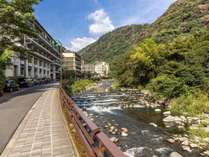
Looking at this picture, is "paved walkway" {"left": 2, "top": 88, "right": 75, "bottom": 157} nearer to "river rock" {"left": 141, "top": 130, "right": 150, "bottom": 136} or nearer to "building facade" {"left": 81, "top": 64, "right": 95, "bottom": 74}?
"river rock" {"left": 141, "top": 130, "right": 150, "bottom": 136}

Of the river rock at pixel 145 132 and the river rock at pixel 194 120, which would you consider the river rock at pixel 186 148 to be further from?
the river rock at pixel 194 120

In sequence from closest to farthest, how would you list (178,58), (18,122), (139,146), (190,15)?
(18,122) < (139,146) < (178,58) < (190,15)

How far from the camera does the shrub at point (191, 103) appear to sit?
23.5 m

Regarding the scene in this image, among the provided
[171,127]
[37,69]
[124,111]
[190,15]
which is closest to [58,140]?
[171,127]

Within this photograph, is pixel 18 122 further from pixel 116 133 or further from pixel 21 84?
pixel 21 84

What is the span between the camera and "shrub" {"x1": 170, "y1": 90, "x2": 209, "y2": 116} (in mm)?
23456

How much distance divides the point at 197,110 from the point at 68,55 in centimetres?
10946

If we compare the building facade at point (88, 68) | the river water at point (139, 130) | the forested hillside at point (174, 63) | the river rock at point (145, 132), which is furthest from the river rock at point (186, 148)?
the building facade at point (88, 68)

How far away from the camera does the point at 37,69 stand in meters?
70.2

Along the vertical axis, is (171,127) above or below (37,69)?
below

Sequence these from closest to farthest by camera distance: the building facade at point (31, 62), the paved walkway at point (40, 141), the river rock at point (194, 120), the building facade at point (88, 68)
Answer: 1. the paved walkway at point (40, 141)
2. the river rock at point (194, 120)
3. the building facade at point (31, 62)
4. the building facade at point (88, 68)

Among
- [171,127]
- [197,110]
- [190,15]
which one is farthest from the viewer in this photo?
[190,15]

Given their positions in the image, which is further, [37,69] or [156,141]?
[37,69]

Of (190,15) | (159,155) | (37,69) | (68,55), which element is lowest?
(159,155)
